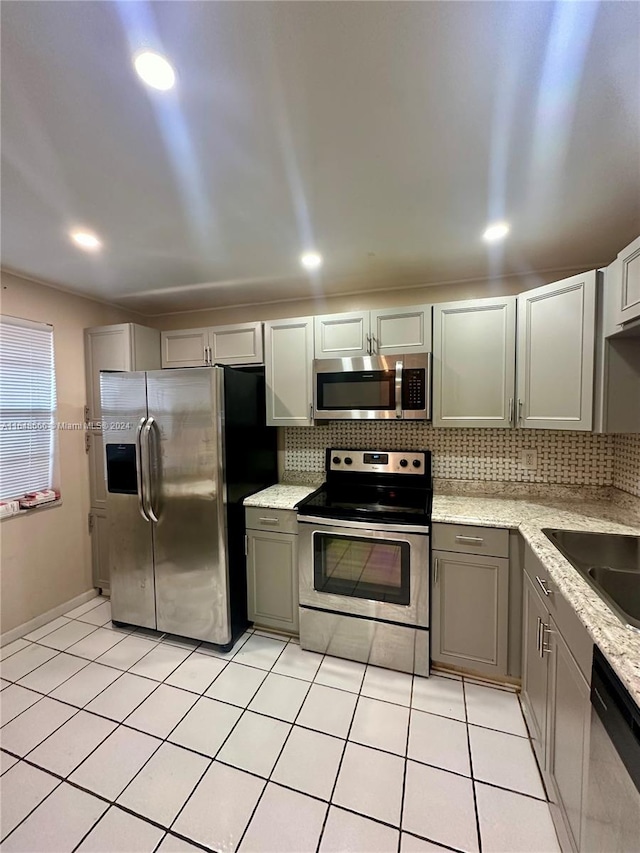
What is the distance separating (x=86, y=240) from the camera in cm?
192

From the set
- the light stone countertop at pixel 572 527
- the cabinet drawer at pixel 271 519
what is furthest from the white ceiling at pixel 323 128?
the cabinet drawer at pixel 271 519

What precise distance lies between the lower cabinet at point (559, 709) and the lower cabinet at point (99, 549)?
10.0ft

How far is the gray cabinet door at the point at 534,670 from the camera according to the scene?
142 cm

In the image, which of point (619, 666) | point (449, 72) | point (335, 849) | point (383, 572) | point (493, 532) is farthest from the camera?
point (383, 572)

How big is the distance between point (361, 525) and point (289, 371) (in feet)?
4.07

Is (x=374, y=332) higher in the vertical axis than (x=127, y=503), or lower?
higher

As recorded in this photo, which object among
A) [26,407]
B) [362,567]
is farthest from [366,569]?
[26,407]

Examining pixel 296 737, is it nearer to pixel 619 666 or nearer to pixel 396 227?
pixel 619 666

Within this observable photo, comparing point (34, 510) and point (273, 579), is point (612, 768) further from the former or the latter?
point (34, 510)

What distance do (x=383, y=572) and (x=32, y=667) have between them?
7.30 feet

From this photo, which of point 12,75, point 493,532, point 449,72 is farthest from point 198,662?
point 449,72

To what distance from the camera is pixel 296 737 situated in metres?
1.64

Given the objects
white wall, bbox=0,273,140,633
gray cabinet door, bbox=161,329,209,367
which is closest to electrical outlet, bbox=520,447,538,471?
gray cabinet door, bbox=161,329,209,367

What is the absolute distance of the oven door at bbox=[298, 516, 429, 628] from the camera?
1.99 metres
